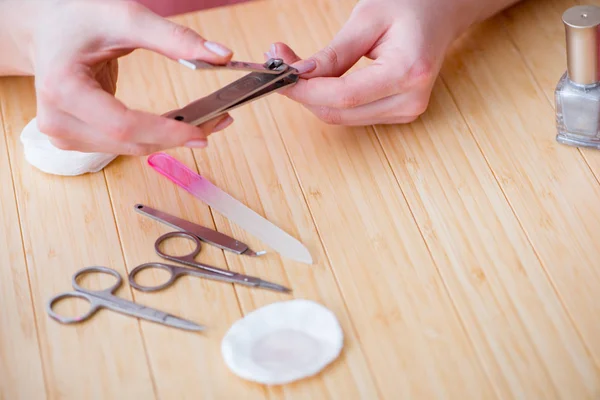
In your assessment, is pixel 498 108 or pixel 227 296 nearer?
pixel 227 296

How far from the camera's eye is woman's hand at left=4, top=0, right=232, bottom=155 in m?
0.79

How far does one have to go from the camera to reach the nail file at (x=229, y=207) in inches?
34.0

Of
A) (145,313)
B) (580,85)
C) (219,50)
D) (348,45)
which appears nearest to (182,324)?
(145,313)

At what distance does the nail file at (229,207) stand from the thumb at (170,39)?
7.6 inches

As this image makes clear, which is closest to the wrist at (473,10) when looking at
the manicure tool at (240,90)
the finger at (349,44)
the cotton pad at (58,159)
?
the finger at (349,44)

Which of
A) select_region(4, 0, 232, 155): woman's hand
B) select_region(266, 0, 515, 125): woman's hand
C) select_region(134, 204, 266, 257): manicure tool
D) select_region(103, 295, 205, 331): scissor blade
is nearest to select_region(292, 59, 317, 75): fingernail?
select_region(266, 0, 515, 125): woman's hand

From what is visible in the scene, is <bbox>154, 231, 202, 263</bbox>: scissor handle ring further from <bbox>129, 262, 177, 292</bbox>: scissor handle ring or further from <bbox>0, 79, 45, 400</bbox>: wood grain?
<bbox>0, 79, 45, 400</bbox>: wood grain

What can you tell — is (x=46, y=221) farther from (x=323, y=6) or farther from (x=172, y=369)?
(x=323, y=6)

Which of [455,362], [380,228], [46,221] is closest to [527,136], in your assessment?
[380,228]

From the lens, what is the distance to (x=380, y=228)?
0.88m

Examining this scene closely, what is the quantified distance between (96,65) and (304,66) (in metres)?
0.23

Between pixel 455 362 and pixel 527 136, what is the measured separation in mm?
332

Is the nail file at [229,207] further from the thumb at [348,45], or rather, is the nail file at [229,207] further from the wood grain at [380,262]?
the thumb at [348,45]

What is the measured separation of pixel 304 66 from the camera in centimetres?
90
